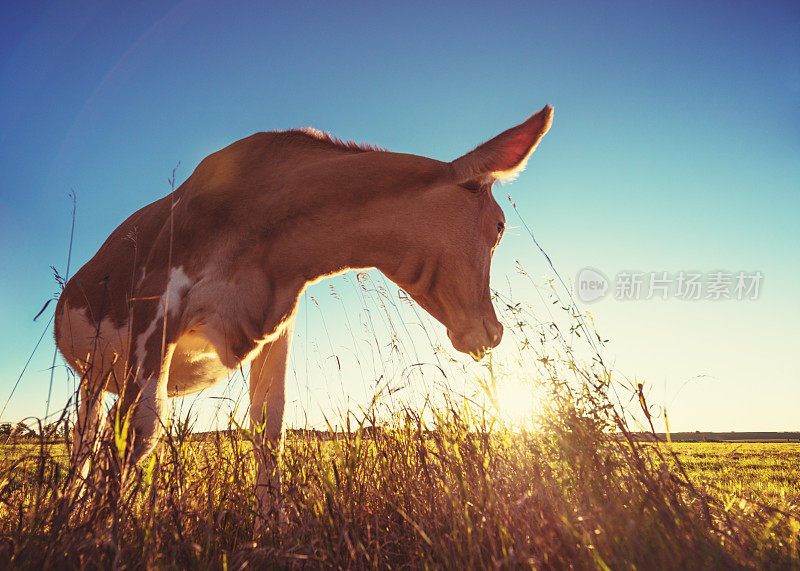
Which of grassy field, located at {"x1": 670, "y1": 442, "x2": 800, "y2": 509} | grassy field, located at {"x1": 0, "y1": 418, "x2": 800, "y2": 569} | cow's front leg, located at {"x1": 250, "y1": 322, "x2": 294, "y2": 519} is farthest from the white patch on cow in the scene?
grassy field, located at {"x1": 670, "y1": 442, "x2": 800, "y2": 509}

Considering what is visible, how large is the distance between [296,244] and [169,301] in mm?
913

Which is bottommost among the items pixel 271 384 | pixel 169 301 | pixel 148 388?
pixel 148 388

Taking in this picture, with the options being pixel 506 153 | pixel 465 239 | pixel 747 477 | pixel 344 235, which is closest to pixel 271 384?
pixel 344 235

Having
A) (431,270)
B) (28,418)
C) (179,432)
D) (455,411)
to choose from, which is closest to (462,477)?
(455,411)

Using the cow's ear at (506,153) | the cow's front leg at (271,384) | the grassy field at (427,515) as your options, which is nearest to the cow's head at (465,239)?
the cow's ear at (506,153)

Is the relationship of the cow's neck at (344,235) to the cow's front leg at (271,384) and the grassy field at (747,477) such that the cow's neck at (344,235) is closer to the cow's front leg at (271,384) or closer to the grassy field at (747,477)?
the cow's front leg at (271,384)

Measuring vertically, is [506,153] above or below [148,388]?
above

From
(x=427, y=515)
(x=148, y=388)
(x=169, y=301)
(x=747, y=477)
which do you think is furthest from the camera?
(x=747, y=477)

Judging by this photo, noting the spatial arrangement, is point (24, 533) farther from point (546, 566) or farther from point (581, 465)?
point (581, 465)

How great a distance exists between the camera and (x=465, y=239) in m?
3.28

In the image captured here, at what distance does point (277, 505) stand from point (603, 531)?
1.33m

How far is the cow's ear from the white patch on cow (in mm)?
2061

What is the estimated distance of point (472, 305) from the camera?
3.29 metres

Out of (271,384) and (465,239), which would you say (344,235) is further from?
(271,384)
